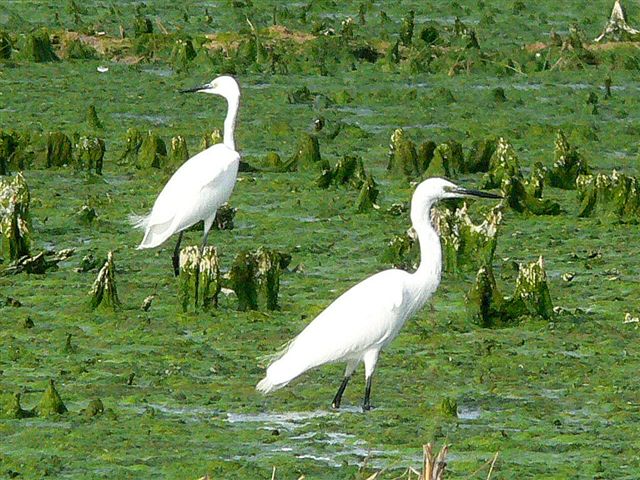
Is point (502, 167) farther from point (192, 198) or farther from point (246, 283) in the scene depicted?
point (246, 283)

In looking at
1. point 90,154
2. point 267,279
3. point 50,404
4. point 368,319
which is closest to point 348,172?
point 90,154

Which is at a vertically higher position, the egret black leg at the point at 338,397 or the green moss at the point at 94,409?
the green moss at the point at 94,409

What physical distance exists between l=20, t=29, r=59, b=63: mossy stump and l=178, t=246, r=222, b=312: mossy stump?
918 centimetres

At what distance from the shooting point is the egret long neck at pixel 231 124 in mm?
12211

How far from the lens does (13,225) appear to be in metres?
10.9

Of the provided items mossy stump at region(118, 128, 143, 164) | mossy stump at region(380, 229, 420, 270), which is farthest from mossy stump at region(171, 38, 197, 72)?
mossy stump at region(380, 229, 420, 270)

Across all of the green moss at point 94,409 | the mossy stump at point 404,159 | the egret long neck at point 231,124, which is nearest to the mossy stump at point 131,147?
the egret long neck at point 231,124

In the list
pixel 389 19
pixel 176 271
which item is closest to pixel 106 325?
pixel 176 271

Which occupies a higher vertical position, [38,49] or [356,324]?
[356,324]

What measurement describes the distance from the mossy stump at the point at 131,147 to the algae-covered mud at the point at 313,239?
0.02m

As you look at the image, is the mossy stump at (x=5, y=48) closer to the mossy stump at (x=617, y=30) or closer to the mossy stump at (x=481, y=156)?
the mossy stump at (x=481, y=156)

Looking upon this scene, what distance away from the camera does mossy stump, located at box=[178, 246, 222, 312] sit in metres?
9.81

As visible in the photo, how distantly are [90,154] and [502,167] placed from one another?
3.24 m

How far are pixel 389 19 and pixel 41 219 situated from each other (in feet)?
31.8
